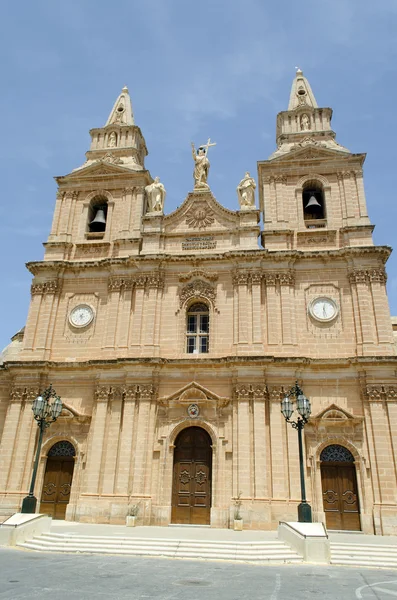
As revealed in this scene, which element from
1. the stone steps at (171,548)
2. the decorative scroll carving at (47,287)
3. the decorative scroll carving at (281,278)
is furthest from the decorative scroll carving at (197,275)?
the stone steps at (171,548)

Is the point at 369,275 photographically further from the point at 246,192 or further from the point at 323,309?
the point at 246,192

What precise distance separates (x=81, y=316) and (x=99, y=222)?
602 centimetres

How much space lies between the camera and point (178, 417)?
2108cm

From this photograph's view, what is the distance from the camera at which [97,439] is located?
69.0 ft

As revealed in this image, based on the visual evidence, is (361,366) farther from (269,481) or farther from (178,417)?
(178,417)

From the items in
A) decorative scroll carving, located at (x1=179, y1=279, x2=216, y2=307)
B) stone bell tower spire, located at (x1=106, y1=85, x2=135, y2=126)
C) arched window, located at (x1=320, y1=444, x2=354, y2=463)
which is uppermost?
stone bell tower spire, located at (x1=106, y1=85, x2=135, y2=126)

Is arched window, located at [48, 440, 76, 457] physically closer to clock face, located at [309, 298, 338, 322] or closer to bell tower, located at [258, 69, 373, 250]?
clock face, located at [309, 298, 338, 322]

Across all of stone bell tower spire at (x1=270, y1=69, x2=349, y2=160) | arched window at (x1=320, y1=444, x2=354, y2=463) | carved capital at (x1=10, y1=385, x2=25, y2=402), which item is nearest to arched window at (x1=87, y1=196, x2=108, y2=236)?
carved capital at (x1=10, y1=385, x2=25, y2=402)

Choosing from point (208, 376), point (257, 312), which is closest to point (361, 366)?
point (257, 312)

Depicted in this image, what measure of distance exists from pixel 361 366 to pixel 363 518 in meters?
6.22

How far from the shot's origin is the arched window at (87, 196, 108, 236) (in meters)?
26.9

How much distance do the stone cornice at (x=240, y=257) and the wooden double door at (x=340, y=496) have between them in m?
9.94

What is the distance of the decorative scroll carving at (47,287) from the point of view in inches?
971

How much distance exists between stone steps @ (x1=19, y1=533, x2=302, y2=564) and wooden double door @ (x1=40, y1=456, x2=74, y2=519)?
6265mm
